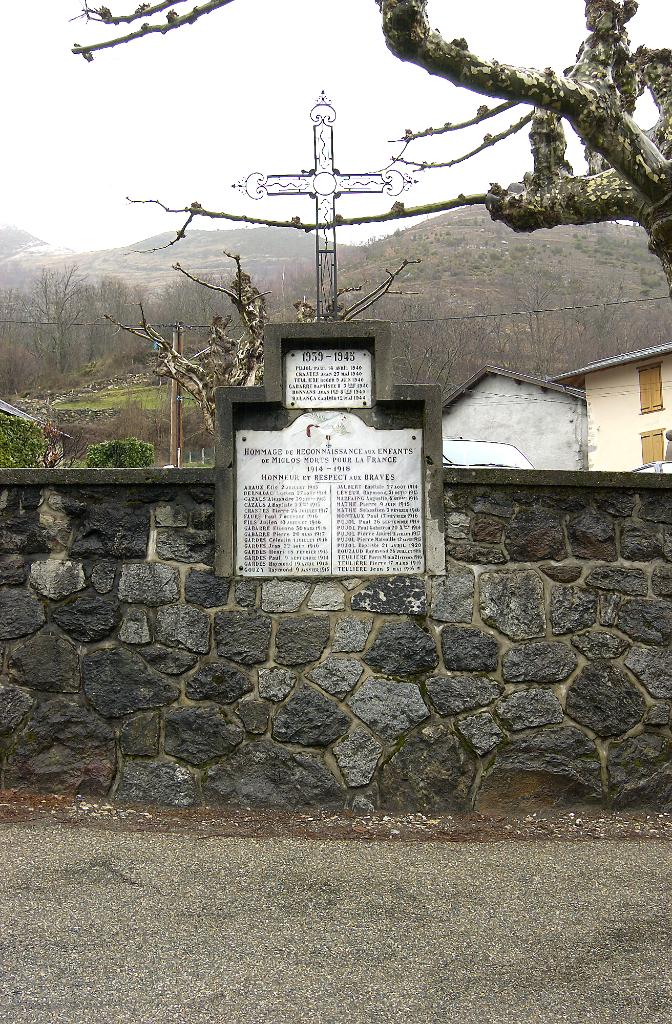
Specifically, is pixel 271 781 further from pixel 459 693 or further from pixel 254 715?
pixel 459 693

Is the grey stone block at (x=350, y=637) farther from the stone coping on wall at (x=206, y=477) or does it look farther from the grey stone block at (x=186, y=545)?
the stone coping on wall at (x=206, y=477)

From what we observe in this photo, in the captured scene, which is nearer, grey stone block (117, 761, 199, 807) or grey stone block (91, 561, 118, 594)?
grey stone block (117, 761, 199, 807)

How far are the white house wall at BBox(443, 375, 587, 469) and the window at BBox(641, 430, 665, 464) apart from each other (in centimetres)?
285

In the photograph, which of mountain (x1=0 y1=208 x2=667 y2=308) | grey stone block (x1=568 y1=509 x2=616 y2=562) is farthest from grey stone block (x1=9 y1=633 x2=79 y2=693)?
Answer: mountain (x1=0 y1=208 x2=667 y2=308)

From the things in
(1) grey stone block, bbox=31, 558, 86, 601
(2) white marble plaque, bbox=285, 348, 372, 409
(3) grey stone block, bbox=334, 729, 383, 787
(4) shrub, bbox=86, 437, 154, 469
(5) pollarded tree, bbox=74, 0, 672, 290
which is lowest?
(3) grey stone block, bbox=334, 729, 383, 787

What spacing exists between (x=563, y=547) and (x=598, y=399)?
3222cm

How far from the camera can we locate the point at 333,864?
4578mm

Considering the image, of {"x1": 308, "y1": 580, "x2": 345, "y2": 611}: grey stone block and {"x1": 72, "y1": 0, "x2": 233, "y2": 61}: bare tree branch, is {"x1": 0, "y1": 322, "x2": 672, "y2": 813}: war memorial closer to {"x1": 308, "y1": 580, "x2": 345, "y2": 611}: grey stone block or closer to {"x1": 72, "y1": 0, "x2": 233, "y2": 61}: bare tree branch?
{"x1": 308, "y1": 580, "x2": 345, "y2": 611}: grey stone block

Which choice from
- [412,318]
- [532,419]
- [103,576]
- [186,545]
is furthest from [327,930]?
[412,318]

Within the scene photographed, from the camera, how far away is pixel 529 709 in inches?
212

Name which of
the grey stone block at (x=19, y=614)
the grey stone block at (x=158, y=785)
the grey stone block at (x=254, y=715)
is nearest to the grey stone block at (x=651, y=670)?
the grey stone block at (x=254, y=715)

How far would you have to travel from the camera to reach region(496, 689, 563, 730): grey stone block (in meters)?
5.37

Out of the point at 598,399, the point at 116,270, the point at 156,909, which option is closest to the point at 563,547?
the point at 156,909

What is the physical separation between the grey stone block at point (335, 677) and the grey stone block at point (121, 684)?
83 cm
